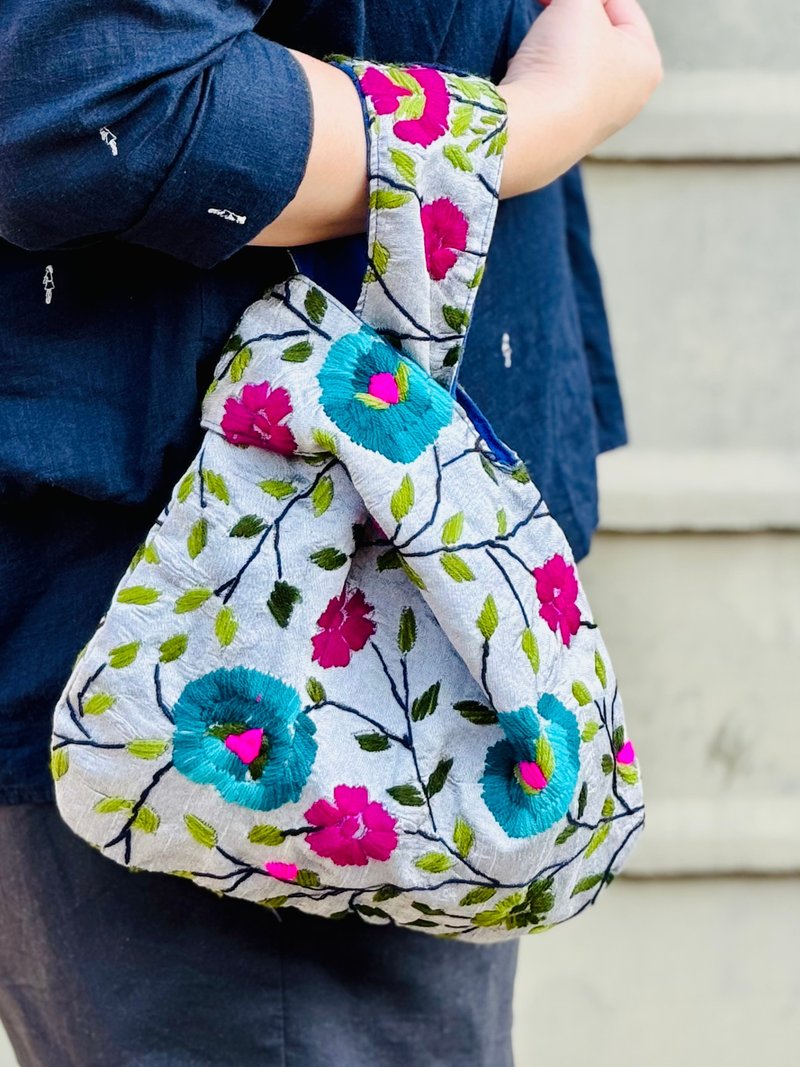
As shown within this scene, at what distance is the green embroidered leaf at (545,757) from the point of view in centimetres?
52

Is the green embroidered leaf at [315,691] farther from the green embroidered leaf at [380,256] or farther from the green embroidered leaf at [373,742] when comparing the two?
the green embroidered leaf at [380,256]

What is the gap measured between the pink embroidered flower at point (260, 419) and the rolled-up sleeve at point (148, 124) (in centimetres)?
6

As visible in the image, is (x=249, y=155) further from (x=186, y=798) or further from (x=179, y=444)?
(x=186, y=798)

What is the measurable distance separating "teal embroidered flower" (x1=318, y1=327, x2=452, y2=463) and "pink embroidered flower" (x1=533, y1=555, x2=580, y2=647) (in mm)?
86

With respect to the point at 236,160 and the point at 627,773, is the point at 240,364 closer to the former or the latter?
the point at 236,160

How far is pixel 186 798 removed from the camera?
0.51m

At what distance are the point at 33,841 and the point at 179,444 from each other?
0.23m

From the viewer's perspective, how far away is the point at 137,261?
0.54 meters

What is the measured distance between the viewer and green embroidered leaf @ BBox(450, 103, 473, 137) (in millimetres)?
535

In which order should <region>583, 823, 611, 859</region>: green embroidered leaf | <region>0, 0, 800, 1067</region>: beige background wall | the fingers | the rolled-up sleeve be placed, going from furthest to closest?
1. <region>0, 0, 800, 1067</region>: beige background wall
2. the fingers
3. <region>583, 823, 611, 859</region>: green embroidered leaf
4. the rolled-up sleeve

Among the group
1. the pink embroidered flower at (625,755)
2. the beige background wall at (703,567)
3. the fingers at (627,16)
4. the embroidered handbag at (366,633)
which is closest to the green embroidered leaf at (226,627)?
the embroidered handbag at (366,633)

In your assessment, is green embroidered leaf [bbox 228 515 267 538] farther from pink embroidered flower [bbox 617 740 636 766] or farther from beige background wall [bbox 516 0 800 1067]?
beige background wall [bbox 516 0 800 1067]

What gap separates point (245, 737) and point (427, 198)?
0.85 feet

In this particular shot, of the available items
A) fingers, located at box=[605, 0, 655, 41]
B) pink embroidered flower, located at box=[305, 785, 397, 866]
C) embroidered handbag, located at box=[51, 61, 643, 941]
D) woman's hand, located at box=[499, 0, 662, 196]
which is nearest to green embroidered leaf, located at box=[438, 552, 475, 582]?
embroidered handbag, located at box=[51, 61, 643, 941]
